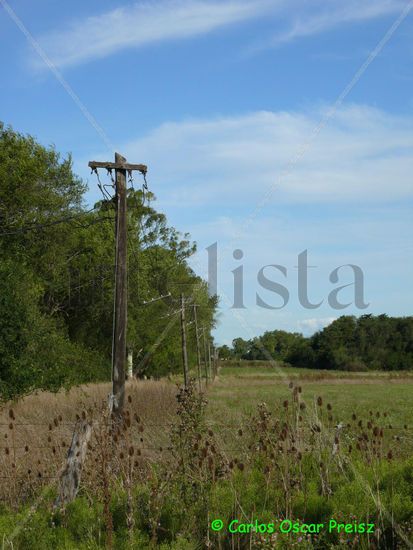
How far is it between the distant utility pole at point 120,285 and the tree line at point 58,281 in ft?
32.0

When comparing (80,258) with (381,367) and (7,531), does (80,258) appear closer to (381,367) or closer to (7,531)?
(7,531)

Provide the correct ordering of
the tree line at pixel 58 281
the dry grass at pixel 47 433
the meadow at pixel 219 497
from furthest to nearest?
the tree line at pixel 58 281 → the dry grass at pixel 47 433 → the meadow at pixel 219 497

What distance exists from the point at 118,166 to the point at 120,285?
254 centimetres

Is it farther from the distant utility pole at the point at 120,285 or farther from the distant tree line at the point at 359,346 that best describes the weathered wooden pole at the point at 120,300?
the distant tree line at the point at 359,346

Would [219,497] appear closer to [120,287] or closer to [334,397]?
[120,287]

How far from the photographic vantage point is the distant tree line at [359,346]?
11712 cm

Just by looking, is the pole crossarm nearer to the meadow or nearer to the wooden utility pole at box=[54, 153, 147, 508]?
the wooden utility pole at box=[54, 153, 147, 508]

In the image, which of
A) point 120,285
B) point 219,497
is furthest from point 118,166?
point 219,497

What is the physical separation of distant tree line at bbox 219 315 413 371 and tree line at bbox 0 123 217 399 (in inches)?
2532

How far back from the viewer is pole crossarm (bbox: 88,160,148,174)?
50.5 feet

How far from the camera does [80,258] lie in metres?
41.4

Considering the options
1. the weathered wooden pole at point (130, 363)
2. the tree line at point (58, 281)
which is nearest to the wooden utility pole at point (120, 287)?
the tree line at point (58, 281)

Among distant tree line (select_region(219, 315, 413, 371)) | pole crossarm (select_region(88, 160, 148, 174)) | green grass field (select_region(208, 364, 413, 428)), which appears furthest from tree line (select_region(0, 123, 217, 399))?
distant tree line (select_region(219, 315, 413, 371))

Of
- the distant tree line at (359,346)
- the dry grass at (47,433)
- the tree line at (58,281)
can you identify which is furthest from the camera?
the distant tree line at (359,346)
